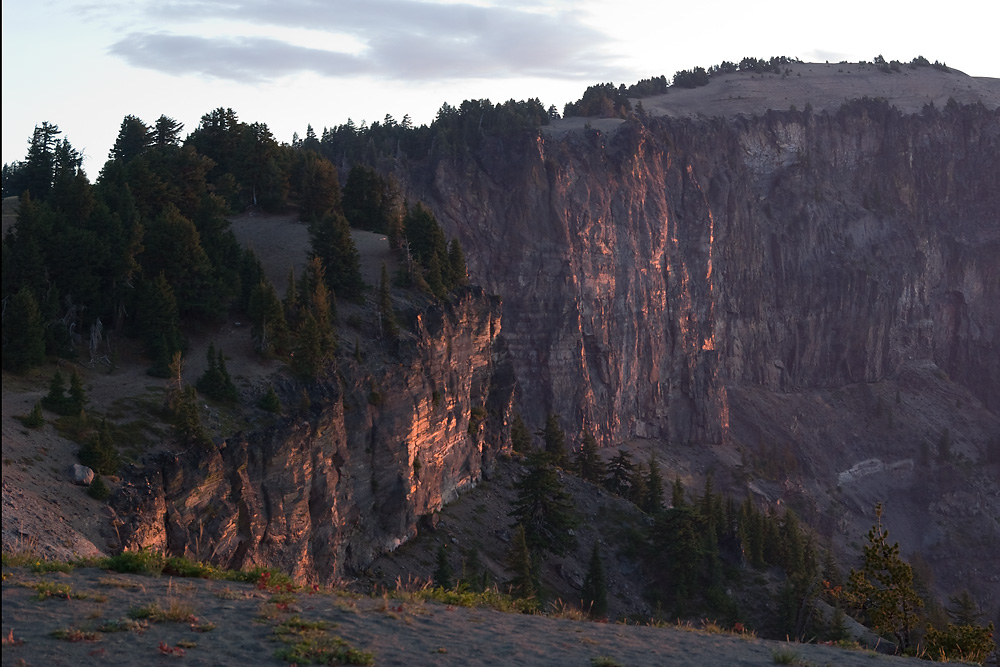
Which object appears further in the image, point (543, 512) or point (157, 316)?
point (543, 512)

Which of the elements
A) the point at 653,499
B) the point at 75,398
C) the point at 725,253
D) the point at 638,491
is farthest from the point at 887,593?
the point at 725,253

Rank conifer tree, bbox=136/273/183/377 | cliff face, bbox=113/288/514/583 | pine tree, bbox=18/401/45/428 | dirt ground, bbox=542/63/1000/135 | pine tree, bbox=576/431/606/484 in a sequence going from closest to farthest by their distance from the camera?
1. pine tree, bbox=18/401/45/428
2. cliff face, bbox=113/288/514/583
3. conifer tree, bbox=136/273/183/377
4. pine tree, bbox=576/431/606/484
5. dirt ground, bbox=542/63/1000/135

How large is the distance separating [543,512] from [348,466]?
15.5 m

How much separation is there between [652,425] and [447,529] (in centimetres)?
8512

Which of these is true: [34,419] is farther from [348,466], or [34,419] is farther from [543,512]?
[543,512]

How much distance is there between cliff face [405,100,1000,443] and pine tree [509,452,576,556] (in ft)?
203

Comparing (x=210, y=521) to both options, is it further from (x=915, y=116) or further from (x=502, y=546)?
(x=915, y=116)

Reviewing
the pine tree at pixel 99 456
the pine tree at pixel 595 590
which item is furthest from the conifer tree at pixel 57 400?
the pine tree at pixel 595 590

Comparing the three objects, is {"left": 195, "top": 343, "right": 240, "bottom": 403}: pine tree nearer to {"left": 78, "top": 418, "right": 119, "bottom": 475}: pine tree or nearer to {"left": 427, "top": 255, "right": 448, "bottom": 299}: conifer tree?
{"left": 78, "top": 418, "right": 119, "bottom": 475}: pine tree

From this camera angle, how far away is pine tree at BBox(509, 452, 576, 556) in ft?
212

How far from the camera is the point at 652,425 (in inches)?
5758

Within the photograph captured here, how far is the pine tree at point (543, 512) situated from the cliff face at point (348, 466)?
588cm

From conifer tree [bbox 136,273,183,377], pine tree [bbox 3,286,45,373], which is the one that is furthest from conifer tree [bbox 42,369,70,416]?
conifer tree [bbox 136,273,183,377]

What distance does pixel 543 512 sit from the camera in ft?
215
